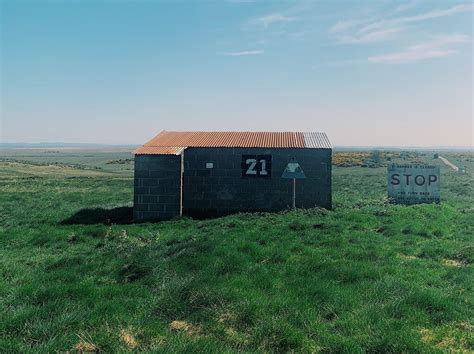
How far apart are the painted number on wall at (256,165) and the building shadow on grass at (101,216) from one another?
5.70m

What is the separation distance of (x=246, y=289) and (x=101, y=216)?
12.3 metres

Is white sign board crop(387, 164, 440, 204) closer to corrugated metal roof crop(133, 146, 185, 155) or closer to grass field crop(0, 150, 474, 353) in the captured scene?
grass field crop(0, 150, 474, 353)

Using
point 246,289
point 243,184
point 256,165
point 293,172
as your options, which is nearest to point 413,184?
point 293,172

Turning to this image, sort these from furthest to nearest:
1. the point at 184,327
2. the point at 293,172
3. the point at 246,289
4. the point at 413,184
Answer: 1. the point at 413,184
2. the point at 293,172
3. the point at 246,289
4. the point at 184,327

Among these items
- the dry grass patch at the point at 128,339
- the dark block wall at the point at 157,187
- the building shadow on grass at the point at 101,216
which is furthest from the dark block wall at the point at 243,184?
the dry grass patch at the point at 128,339

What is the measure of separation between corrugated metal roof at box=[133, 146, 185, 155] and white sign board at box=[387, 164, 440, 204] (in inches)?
417

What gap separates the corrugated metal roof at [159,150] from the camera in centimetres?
1858

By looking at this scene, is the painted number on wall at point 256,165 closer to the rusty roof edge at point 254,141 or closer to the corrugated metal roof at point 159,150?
the rusty roof edge at point 254,141

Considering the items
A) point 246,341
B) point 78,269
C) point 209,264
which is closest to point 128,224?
point 78,269

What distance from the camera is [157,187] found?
18.7 meters

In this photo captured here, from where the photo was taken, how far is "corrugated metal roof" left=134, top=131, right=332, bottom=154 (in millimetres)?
19672

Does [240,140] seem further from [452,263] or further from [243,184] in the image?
[452,263]

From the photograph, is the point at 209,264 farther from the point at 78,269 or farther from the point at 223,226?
the point at 223,226

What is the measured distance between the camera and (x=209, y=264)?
31.2ft
